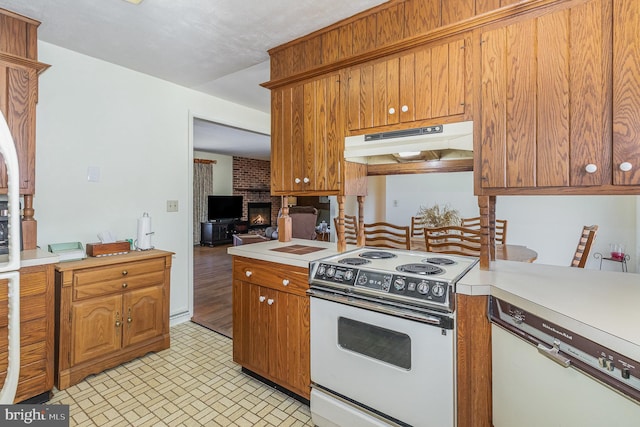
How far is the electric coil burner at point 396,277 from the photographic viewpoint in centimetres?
140

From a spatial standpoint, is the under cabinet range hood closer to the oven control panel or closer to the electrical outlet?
the oven control panel

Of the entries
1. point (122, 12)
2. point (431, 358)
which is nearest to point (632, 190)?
point (431, 358)

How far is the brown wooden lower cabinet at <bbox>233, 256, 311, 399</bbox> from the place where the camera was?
6.14 feet

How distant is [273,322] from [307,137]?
4.13ft

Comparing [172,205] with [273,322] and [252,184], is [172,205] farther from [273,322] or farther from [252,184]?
[252,184]

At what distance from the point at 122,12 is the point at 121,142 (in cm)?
115

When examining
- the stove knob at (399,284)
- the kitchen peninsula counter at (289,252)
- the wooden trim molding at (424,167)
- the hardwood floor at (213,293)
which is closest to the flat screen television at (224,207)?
the hardwood floor at (213,293)

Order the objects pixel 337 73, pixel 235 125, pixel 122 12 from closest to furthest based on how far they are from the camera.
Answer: pixel 122 12, pixel 337 73, pixel 235 125

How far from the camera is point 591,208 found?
158 inches

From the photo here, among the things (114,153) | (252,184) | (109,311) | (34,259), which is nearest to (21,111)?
(114,153)

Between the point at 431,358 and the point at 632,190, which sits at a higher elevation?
the point at 632,190

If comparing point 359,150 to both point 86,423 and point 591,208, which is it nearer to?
point 86,423

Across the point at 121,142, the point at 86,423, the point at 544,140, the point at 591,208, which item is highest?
the point at 121,142

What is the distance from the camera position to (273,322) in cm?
201
